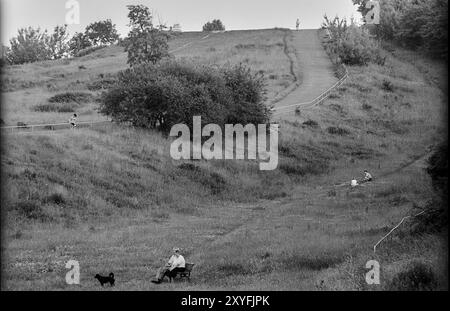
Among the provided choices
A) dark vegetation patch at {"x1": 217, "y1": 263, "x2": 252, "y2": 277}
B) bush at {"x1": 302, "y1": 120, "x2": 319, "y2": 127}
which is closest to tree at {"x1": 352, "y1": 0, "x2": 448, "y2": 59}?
bush at {"x1": 302, "y1": 120, "x2": 319, "y2": 127}

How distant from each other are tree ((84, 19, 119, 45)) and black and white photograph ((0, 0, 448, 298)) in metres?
87.2

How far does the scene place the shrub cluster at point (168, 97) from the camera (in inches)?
1779

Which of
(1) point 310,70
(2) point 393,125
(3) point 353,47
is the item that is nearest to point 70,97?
(2) point 393,125

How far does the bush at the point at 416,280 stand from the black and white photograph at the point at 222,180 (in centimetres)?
4

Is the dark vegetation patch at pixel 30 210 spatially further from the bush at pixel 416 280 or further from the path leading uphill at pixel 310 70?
the path leading uphill at pixel 310 70

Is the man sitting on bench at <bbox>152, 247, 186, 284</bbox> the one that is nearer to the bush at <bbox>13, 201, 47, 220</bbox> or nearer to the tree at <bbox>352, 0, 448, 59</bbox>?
the bush at <bbox>13, 201, 47, 220</bbox>

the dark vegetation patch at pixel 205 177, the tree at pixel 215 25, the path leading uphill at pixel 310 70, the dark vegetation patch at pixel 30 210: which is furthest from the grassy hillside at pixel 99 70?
the tree at pixel 215 25

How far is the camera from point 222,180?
3903 centimetres

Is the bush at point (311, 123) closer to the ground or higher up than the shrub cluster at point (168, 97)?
closer to the ground

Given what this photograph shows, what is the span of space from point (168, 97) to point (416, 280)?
31477mm

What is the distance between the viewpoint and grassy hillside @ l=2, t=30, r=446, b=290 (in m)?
19.0

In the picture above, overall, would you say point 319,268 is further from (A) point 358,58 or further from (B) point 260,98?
(A) point 358,58
